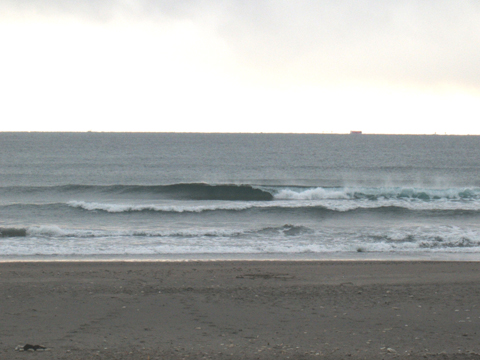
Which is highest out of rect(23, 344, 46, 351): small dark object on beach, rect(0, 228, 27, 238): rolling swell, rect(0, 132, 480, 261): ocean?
rect(23, 344, 46, 351): small dark object on beach

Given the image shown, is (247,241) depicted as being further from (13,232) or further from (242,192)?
(242,192)

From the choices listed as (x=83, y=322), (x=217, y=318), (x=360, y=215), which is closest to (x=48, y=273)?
(x=83, y=322)

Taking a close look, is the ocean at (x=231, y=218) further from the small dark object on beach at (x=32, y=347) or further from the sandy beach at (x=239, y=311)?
the small dark object on beach at (x=32, y=347)

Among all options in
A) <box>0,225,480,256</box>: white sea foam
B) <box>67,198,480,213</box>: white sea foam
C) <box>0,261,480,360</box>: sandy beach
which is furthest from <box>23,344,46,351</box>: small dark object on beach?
<box>67,198,480,213</box>: white sea foam

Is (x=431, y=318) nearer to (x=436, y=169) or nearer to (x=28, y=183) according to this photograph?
(x=28, y=183)

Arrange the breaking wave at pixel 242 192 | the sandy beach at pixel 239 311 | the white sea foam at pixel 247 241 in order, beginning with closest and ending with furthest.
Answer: the sandy beach at pixel 239 311 → the white sea foam at pixel 247 241 → the breaking wave at pixel 242 192

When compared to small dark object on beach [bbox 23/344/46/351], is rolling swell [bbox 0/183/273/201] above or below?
below

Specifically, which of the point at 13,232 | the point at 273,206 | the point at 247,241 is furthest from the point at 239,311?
the point at 273,206

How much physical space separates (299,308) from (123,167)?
4415 centimetres

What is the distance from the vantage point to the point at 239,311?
7711 mm

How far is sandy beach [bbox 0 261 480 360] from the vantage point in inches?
237

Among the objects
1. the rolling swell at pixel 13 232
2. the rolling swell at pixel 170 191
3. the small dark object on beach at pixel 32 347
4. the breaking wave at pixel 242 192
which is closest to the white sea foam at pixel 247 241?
the rolling swell at pixel 13 232

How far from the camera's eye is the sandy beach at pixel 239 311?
603 cm

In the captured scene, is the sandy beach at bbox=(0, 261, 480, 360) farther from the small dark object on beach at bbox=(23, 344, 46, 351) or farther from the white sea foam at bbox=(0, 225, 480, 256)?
the white sea foam at bbox=(0, 225, 480, 256)
